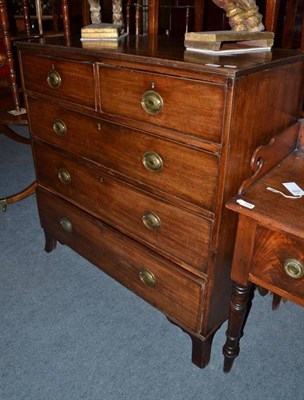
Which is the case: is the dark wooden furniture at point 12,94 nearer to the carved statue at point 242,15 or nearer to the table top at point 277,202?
the carved statue at point 242,15

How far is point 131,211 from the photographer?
1513 mm

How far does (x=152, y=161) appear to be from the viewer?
1306 millimetres

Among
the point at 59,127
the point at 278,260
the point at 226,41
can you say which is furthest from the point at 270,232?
the point at 59,127

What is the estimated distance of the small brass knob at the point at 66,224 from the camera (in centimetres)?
189

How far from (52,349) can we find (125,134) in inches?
38.3

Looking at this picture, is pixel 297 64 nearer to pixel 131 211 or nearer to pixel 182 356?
pixel 131 211

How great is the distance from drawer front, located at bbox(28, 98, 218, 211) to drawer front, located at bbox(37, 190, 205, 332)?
308 millimetres

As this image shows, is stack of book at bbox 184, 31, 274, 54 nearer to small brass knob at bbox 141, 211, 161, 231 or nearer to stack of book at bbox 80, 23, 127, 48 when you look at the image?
stack of book at bbox 80, 23, 127, 48

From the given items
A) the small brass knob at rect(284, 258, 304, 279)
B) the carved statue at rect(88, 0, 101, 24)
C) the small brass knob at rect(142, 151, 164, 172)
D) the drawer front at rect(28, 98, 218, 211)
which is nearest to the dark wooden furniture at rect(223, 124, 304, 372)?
the small brass knob at rect(284, 258, 304, 279)

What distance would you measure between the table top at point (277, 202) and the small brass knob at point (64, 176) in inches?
35.3

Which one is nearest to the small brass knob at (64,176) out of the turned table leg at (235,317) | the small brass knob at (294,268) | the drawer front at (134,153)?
the drawer front at (134,153)

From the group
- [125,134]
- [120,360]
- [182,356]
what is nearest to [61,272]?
[120,360]

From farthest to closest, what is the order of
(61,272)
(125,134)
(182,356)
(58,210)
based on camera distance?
(61,272) → (58,210) → (182,356) → (125,134)

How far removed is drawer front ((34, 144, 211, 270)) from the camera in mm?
1304
